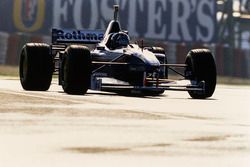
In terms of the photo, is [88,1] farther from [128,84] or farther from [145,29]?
[128,84]

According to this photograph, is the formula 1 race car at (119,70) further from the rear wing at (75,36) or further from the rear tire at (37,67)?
the rear wing at (75,36)

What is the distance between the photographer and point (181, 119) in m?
9.56

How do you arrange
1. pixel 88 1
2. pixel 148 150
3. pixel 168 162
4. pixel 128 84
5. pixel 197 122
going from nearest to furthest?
pixel 168 162 → pixel 148 150 → pixel 197 122 → pixel 128 84 → pixel 88 1

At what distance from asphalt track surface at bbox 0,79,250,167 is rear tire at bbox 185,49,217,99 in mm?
3484

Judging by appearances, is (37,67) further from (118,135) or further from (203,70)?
(118,135)

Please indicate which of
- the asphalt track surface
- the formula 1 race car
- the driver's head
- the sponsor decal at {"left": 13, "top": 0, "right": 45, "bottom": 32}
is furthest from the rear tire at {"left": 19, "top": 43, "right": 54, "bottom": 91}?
the sponsor decal at {"left": 13, "top": 0, "right": 45, "bottom": 32}

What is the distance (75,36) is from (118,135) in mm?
11035

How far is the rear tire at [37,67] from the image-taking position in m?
15.1

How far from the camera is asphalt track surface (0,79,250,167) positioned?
5645 mm

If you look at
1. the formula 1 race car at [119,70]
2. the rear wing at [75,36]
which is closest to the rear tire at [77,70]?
the formula 1 race car at [119,70]

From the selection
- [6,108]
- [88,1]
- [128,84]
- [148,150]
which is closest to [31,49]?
[128,84]

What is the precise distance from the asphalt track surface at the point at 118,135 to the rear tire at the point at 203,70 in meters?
3.48

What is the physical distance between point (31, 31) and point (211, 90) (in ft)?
135

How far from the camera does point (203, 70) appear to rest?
15094 mm
